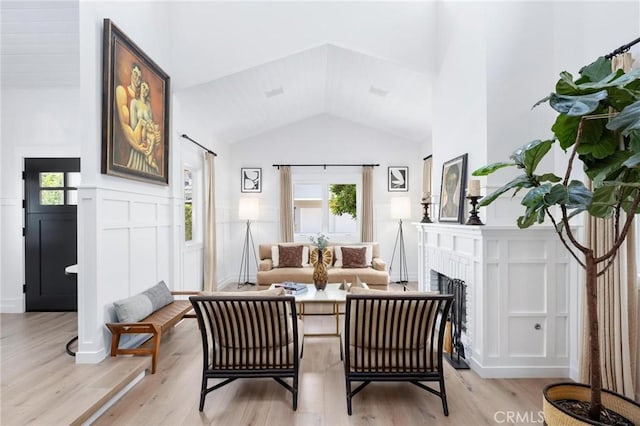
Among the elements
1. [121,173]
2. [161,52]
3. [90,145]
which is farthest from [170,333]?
[161,52]

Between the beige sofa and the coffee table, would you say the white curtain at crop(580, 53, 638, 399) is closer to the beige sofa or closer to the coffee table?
the coffee table

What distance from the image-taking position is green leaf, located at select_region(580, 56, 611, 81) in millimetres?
1588

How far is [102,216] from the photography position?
299cm

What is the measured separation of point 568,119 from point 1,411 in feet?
12.0

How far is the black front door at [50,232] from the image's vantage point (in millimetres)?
4793

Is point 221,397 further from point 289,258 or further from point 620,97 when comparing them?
point 289,258

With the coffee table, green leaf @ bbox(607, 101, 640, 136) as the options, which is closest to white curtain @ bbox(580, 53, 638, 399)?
green leaf @ bbox(607, 101, 640, 136)

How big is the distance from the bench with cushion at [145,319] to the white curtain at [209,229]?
6.37ft

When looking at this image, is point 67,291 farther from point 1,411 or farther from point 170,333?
point 1,411

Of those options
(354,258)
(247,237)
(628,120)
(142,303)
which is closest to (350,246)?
(354,258)

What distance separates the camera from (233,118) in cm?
604

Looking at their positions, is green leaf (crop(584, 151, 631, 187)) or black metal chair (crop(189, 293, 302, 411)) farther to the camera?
black metal chair (crop(189, 293, 302, 411))

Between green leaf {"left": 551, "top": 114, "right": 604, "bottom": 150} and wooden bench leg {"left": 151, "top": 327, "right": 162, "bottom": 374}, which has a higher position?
green leaf {"left": 551, "top": 114, "right": 604, "bottom": 150}

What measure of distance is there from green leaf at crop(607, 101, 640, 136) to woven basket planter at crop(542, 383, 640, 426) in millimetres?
1217
